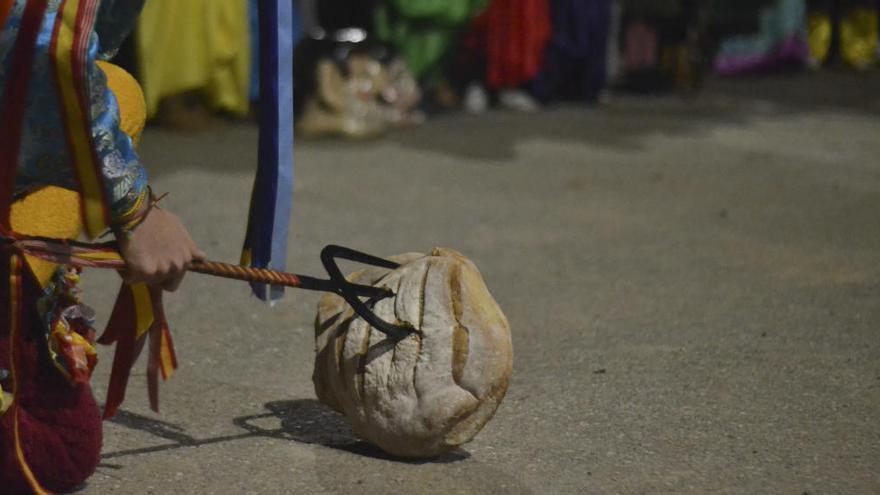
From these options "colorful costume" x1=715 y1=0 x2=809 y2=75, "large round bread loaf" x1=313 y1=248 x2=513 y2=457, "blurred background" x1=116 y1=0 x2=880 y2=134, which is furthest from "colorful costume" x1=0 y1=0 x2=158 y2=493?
"colorful costume" x1=715 y1=0 x2=809 y2=75

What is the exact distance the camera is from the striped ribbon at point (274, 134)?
2.63 meters

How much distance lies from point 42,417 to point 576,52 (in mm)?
6820

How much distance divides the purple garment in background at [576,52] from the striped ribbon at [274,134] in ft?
20.3

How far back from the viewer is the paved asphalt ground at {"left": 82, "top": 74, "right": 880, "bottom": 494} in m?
2.76

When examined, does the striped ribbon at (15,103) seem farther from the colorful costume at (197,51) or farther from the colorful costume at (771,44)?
the colorful costume at (771,44)

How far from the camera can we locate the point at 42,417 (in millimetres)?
2506

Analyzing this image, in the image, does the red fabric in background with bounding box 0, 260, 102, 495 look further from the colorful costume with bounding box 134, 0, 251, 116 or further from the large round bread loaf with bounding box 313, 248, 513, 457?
the colorful costume with bounding box 134, 0, 251, 116

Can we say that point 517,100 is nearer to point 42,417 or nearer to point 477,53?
point 477,53

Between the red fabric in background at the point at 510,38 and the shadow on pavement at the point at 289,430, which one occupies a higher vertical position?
the red fabric in background at the point at 510,38

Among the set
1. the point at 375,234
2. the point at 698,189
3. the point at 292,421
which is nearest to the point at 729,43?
the point at 698,189

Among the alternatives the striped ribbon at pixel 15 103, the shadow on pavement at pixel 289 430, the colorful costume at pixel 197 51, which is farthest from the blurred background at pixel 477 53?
the striped ribbon at pixel 15 103

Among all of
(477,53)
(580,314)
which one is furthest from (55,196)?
(477,53)

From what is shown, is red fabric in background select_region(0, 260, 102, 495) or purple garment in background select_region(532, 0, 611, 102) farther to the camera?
purple garment in background select_region(532, 0, 611, 102)

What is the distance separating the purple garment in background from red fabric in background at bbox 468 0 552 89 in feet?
0.75
